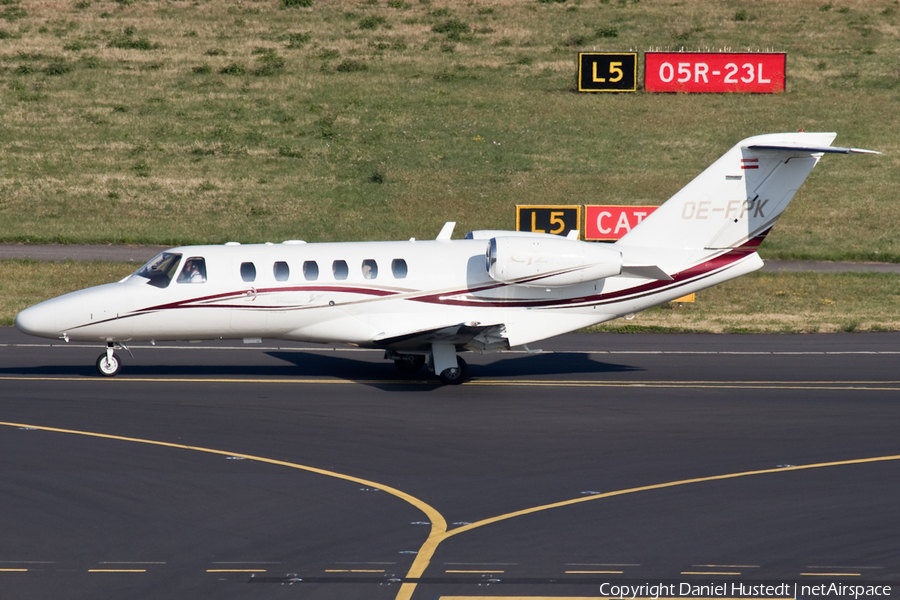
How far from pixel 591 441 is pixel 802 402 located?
5.52 m

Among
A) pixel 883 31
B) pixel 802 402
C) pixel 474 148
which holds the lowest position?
pixel 802 402

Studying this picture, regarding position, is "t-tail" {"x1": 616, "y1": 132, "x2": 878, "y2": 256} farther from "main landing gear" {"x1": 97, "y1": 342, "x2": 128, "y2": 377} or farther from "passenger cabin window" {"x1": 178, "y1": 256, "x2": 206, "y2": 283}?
"main landing gear" {"x1": 97, "y1": 342, "x2": 128, "y2": 377}

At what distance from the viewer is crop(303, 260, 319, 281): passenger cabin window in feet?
71.5

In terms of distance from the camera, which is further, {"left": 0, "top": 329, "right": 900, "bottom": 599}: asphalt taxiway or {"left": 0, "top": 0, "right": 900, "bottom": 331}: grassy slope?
{"left": 0, "top": 0, "right": 900, "bottom": 331}: grassy slope

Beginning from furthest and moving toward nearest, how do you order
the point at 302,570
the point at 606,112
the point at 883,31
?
1. the point at 883,31
2. the point at 606,112
3. the point at 302,570

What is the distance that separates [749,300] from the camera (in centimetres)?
3384

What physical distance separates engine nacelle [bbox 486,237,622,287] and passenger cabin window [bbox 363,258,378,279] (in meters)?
2.37

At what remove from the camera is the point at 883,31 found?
66875 mm

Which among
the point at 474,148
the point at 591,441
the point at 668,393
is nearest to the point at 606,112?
the point at 474,148

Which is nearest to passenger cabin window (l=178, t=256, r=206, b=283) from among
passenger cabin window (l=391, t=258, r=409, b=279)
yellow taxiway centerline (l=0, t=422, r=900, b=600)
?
passenger cabin window (l=391, t=258, r=409, b=279)

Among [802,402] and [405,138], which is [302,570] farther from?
[405,138]

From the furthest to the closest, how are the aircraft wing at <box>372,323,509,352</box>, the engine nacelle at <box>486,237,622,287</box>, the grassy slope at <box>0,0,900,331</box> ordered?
the grassy slope at <box>0,0,900,331</box>
the engine nacelle at <box>486,237,622,287</box>
the aircraft wing at <box>372,323,509,352</box>

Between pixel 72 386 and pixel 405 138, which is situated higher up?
pixel 405 138

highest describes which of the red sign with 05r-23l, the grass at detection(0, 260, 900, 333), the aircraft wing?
the red sign with 05r-23l
